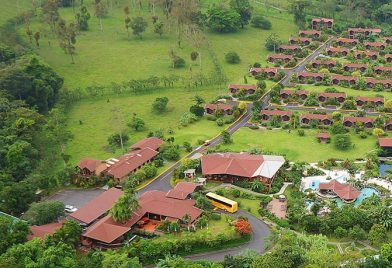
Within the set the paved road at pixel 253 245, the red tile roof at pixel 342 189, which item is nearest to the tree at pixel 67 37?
the red tile roof at pixel 342 189

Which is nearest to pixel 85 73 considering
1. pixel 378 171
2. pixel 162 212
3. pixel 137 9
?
pixel 137 9

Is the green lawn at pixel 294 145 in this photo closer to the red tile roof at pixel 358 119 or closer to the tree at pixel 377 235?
the red tile roof at pixel 358 119

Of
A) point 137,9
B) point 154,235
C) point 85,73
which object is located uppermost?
point 137,9

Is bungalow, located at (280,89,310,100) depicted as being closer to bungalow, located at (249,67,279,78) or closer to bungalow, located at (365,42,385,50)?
bungalow, located at (249,67,279,78)

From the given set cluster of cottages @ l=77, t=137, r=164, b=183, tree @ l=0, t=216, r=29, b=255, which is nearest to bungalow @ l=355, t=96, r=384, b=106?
cluster of cottages @ l=77, t=137, r=164, b=183

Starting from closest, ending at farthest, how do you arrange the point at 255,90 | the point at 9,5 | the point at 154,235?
the point at 154,235, the point at 255,90, the point at 9,5

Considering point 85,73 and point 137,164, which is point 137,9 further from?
point 137,164
